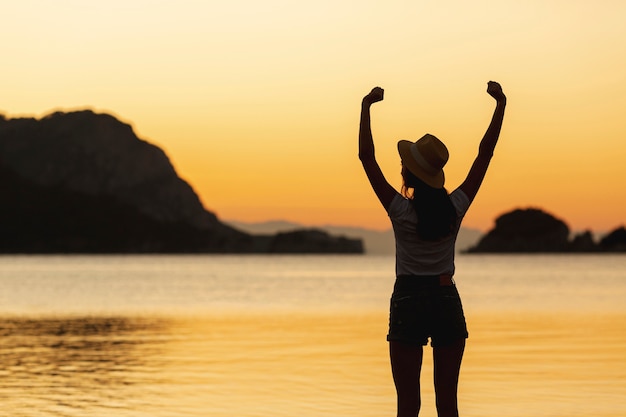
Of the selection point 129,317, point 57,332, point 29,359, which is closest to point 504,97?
point 29,359

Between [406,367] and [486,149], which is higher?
[486,149]

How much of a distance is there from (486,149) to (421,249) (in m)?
Answer: 0.62

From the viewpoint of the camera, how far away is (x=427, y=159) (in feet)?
19.9

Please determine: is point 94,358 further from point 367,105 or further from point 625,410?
point 367,105

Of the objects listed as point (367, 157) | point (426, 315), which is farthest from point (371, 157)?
point (426, 315)

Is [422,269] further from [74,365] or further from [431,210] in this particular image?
[74,365]

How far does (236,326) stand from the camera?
2992cm

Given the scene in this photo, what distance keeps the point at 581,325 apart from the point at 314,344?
29.1ft

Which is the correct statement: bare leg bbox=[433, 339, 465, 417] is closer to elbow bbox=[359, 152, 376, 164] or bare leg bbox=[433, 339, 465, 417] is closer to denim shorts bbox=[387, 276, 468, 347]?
denim shorts bbox=[387, 276, 468, 347]

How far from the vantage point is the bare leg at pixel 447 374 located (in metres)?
6.05

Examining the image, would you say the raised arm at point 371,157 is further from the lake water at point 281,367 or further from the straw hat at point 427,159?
the lake water at point 281,367

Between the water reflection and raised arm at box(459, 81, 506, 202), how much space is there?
7.71 meters

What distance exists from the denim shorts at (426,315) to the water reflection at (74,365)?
24.7 ft

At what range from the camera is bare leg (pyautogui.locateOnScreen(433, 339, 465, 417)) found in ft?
19.9
